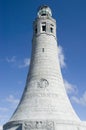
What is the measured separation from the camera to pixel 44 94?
35156 mm

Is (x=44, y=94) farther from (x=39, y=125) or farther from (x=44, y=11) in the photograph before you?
(x=44, y=11)

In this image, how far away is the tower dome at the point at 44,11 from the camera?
140 ft

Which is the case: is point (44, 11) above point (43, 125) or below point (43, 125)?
above

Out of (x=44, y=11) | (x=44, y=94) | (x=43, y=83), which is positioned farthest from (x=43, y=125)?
(x=44, y=11)

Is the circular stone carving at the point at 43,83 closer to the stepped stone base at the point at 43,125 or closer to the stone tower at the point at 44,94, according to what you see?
the stone tower at the point at 44,94

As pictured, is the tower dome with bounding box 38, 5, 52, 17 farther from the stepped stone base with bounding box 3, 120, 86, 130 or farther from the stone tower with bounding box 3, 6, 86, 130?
the stepped stone base with bounding box 3, 120, 86, 130

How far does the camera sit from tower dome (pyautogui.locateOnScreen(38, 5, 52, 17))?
42659 millimetres

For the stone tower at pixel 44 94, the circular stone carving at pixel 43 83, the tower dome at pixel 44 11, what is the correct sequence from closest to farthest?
the stone tower at pixel 44 94 → the circular stone carving at pixel 43 83 → the tower dome at pixel 44 11

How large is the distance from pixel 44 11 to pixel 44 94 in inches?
554

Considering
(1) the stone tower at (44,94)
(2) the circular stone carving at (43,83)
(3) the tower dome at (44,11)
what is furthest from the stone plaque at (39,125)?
(3) the tower dome at (44,11)

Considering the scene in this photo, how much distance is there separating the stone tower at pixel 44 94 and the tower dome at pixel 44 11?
1.52 meters

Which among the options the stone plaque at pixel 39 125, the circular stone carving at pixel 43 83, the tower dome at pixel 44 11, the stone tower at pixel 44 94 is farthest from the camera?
the tower dome at pixel 44 11

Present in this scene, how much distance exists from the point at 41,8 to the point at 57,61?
9638mm

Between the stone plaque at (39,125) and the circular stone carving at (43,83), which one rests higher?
the circular stone carving at (43,83)
